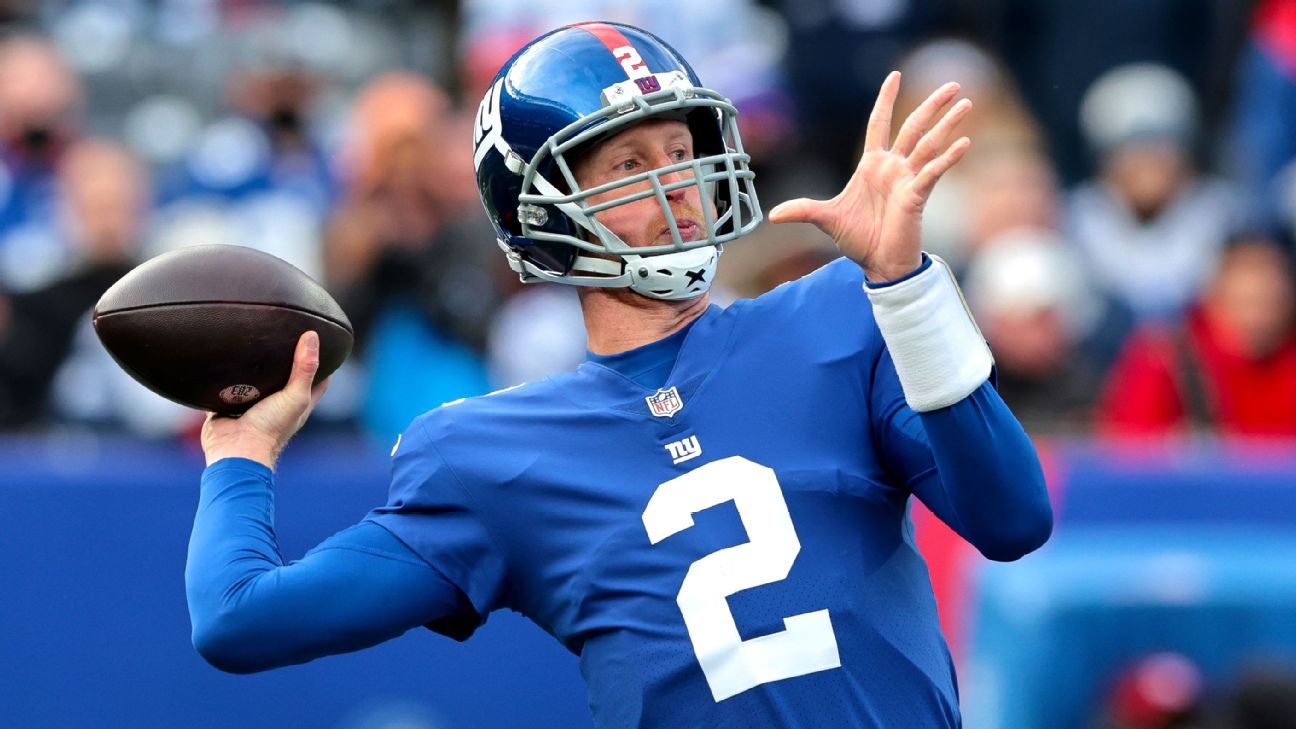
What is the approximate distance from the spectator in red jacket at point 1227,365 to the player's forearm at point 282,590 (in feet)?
12.5

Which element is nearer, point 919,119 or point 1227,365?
point 919,119

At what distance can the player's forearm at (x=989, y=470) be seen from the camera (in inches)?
101

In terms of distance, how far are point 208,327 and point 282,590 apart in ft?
1.51

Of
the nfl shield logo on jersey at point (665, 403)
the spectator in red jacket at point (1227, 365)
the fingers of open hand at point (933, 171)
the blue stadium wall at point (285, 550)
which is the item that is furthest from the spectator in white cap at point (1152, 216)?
the fingers of open hand at point (933, 171)

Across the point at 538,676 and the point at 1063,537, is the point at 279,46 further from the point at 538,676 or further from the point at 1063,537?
the point at 1063,537

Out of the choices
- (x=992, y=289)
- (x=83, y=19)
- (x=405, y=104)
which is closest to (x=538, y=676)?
(x=992, y=289)

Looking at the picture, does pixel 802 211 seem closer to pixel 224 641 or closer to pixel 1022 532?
pixel 1022 532

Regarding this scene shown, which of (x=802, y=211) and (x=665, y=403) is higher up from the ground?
(x=802, y=211)

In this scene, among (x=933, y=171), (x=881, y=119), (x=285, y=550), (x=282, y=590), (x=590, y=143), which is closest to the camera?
(x=933, y=171)

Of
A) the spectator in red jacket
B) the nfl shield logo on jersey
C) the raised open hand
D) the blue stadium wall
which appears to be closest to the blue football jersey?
the nfl shield logo on jersey

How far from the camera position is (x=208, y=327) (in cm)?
294

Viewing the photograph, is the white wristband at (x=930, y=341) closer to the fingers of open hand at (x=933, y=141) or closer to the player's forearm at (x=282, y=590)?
the fingers of open hand at (x=933, y=141)

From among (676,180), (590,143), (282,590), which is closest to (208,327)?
(282,590)

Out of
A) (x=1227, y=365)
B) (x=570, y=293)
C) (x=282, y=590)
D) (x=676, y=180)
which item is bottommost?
(x=1227, y=365)
